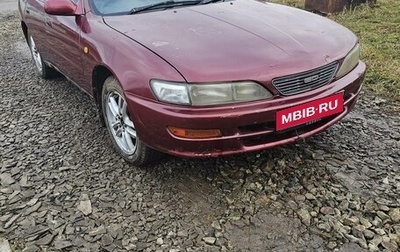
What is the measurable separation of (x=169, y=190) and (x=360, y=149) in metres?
1.47

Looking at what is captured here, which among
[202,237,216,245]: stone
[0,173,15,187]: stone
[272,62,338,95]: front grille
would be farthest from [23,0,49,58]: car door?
[202,237,216,245]: stone

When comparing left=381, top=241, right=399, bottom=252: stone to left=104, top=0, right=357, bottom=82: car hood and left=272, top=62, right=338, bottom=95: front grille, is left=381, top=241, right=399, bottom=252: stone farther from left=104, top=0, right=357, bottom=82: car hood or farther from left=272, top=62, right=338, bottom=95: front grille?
left=104, top=0, right=357, bottom=82: car hood

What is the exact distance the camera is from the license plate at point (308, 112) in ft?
8.23

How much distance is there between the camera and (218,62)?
97.7 inches

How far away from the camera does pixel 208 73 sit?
2.41 meters

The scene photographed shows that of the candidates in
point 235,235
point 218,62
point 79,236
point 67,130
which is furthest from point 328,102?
point 67,130

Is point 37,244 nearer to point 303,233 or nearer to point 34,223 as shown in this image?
point 34,223

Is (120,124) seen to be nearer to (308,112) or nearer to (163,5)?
(163,5)

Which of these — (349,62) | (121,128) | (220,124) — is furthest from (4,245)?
(349,62)

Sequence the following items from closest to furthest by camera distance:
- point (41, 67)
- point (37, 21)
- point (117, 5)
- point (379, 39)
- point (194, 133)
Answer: point (194, 133)
point (117, 5)
point (37, 21)
point (41, 67)
point (379, 39)

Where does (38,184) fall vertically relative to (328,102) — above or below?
below

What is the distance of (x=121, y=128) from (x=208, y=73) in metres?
1.02

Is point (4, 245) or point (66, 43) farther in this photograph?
point (66, 43)

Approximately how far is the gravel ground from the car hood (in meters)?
0.76
